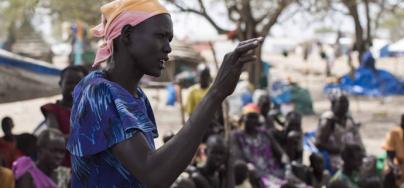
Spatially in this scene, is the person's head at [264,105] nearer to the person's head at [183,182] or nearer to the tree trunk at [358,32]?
the person's head at [183,182]

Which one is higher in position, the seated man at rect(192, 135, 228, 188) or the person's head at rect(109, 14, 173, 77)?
the person's head at rect(109, 14, 173, 77)

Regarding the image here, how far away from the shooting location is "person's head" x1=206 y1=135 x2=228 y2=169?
195 inches

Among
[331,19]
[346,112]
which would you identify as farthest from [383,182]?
[331,19]

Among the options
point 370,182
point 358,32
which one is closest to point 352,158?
point 370,182

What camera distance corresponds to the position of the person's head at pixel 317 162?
247 inches

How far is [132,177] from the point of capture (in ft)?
5.66

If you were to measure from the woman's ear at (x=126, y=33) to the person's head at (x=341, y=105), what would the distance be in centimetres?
526

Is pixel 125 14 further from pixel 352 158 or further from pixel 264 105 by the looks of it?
pixel 264 105

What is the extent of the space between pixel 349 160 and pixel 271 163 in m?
1.05

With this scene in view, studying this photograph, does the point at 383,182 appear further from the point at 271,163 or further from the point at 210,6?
the point at 210,6

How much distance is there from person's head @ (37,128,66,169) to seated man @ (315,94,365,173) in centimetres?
353

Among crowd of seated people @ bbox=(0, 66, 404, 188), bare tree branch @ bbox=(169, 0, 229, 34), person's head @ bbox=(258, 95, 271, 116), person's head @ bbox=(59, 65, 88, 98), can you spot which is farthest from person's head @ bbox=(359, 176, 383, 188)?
bare tree branch @ bbox=(169, 0, 229, 34)

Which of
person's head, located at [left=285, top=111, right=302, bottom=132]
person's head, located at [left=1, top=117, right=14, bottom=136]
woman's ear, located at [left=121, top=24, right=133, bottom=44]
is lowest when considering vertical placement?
person's head, located at [left=285, top=111, right=302, bottom=132]

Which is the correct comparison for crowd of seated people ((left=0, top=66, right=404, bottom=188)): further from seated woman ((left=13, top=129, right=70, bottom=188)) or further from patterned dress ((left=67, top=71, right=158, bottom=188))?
patterned dress ((left=67, top=71, right=158, bottom=188))
